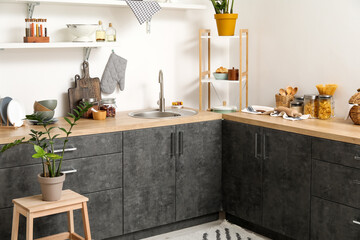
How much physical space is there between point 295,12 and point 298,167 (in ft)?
4.13

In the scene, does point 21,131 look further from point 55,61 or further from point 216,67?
Answer: point 216,67

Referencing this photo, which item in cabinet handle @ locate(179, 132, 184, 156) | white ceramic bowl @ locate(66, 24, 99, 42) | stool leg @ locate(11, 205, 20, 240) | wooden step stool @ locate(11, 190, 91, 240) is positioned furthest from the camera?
cabinet handle @ locate(179, 132, 184, 156)

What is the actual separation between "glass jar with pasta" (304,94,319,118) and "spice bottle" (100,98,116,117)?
136cm

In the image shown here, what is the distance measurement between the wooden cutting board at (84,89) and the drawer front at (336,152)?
62.9 inches

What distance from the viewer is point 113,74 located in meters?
3.96

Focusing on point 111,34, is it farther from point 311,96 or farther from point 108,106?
point 311,96

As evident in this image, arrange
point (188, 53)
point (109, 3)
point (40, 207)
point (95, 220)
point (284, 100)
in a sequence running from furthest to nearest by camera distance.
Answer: point (188, 53) < point (284, 100) < point (109, 3) < point (95, 220) < point (40, 207)

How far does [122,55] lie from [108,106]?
0.49 m

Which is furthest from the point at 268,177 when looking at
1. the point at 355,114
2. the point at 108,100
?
the point at 108,100

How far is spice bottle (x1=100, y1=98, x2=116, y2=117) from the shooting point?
12.3 ft

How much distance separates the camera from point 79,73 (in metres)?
3.85

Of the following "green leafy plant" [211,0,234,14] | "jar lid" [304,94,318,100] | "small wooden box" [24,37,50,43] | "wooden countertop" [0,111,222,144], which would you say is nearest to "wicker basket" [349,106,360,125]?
"jar lid" [304,94,318,100]

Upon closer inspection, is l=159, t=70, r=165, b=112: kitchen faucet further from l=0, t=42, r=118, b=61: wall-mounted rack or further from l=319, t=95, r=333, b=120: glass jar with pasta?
l=319, t=95, r=333, b=120: glass jar with pasta

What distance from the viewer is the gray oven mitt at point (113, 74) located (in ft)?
12.9
